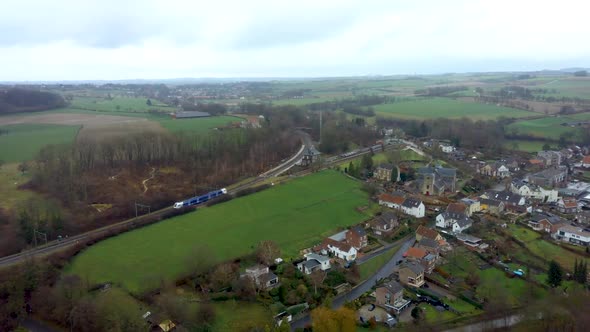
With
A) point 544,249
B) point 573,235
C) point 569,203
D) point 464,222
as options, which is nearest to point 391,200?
point 464,222

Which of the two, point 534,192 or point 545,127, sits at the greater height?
point 545,127

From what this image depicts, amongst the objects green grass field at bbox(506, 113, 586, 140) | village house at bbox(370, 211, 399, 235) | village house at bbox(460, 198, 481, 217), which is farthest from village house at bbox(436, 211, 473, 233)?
green grass field at bbox(506, 113, 586, 140)

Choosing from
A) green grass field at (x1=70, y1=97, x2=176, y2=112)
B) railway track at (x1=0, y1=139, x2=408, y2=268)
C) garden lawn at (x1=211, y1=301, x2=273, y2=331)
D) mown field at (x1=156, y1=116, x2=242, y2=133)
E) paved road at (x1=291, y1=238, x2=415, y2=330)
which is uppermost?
green grass field at (x1=70, y1=97, x2=176, y2=112)

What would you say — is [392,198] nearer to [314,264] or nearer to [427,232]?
[427,232]

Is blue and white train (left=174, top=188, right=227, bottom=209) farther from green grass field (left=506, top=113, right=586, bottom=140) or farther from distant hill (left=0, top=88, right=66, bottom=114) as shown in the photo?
distant hill (left=0, top=88, right=66, bottom=114)

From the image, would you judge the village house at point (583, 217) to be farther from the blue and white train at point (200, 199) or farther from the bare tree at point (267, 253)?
the blue and white train at point (200, 199)

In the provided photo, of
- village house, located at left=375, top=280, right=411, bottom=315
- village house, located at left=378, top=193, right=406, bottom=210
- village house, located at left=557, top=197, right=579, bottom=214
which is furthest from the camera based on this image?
village house, located at left=378, top=193, right=406, bottom=210
